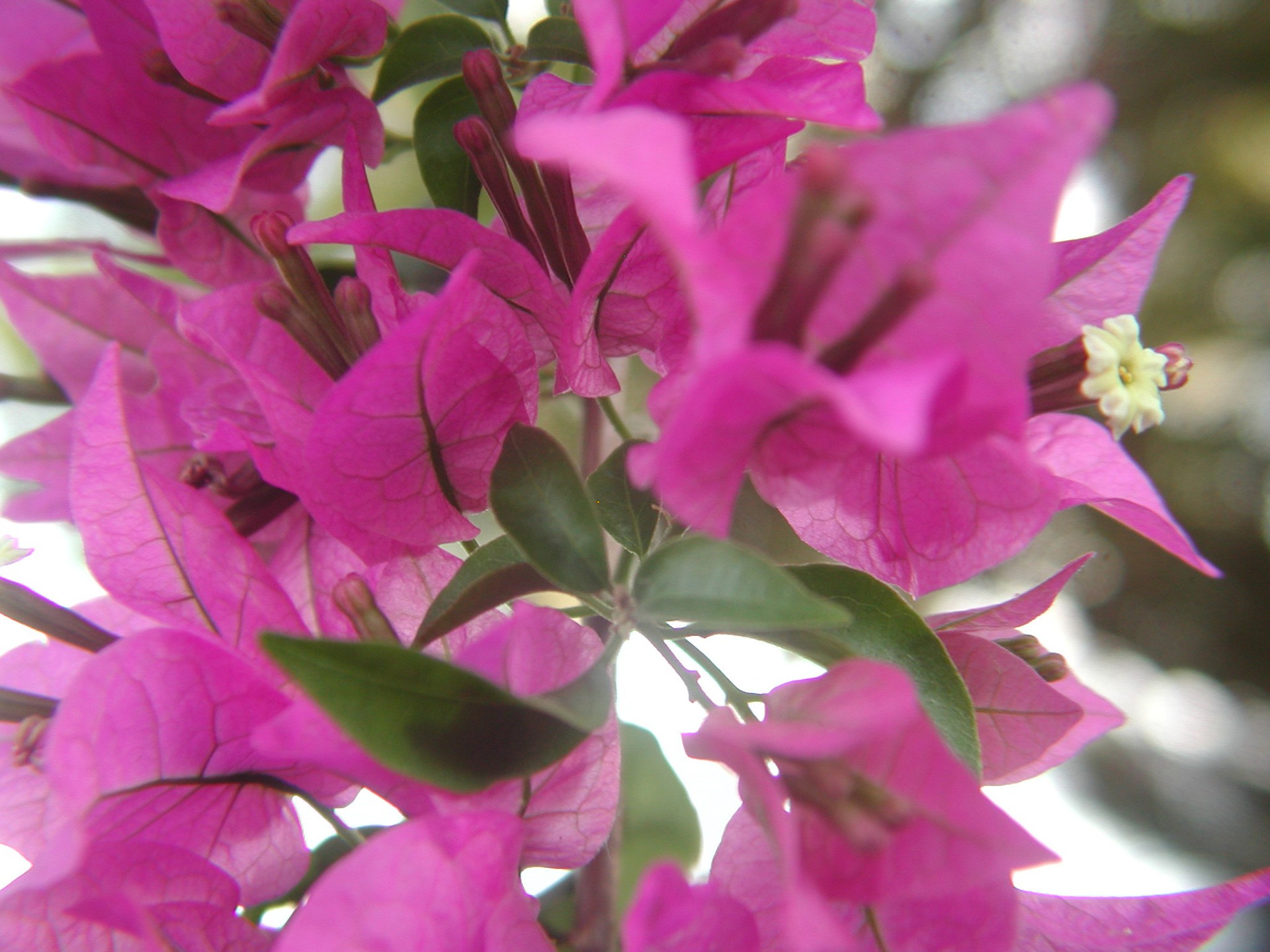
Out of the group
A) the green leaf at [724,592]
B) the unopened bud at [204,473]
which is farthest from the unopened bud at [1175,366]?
the unopened bud at [204,473]

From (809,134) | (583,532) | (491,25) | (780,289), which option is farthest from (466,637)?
(809,134)

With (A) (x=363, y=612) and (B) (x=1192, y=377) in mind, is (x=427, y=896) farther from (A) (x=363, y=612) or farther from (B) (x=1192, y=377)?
(B) (x=1192, y=377)

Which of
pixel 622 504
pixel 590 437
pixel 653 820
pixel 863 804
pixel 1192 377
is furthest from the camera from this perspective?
pixel 1192 377

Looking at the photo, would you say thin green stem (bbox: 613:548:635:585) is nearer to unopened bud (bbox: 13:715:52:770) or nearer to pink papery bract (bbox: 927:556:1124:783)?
pink papery bract (bbox: 927:556:1124:783)

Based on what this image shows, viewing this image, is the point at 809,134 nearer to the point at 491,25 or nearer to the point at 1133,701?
the point at 491,25

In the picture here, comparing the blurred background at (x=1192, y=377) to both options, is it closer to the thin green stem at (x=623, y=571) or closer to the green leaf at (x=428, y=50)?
the green leaf at (x=428, y=50)

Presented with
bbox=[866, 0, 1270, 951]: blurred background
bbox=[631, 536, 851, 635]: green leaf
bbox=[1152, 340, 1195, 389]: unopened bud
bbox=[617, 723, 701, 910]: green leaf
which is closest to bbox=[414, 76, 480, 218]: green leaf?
bbox=[631, 536, 851, 635]: green leaf

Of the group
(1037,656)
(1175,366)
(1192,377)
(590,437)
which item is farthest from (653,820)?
(1192,377)
